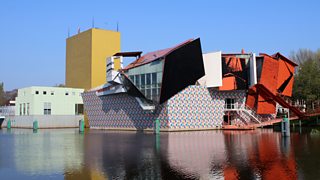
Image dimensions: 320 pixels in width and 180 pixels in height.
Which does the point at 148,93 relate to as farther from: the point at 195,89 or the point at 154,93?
the point at 195,89

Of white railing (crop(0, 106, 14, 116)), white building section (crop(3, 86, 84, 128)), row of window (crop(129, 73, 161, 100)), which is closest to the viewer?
row of window (crop(129, 73, 161, 100))

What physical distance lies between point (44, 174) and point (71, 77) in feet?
231

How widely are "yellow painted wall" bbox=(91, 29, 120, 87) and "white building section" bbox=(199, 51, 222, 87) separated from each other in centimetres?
3051

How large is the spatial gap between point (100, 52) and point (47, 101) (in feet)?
47.5

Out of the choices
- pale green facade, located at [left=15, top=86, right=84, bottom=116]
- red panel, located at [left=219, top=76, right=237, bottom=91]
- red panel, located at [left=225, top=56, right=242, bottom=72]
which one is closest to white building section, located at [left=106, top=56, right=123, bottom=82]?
red panel, located at [left=219, top=76, right=237, bottom=91]

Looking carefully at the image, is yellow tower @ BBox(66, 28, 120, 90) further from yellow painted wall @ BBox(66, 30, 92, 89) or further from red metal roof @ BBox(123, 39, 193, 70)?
red metal roof @ BBox(123, 39, 193, 70)

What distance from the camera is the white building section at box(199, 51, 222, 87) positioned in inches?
1982

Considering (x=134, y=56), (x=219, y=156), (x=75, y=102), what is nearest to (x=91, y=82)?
(x=75, y=102)

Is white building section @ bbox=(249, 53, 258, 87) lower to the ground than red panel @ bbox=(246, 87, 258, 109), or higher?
higher

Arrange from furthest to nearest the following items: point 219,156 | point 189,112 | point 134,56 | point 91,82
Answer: point 91,82 < point 134,56 < point 189,112 < point 219,156

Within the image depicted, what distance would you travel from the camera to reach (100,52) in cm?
7662

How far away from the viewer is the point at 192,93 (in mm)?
49750

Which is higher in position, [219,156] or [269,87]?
[269,87]

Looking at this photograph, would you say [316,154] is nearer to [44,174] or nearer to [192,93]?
[44,174]
